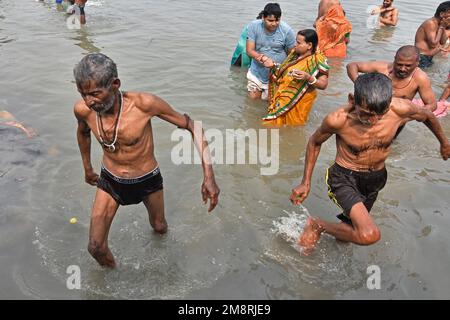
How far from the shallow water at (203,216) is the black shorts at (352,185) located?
57cm

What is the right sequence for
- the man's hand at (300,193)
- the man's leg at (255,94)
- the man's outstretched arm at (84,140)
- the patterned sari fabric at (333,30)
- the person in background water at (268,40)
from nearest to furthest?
the man's outstretched arm at (84,140), the man's hand at (300,193), the person in background water at (268,40), the man's leg at (255,94), the patterned sari fabric at (333,30)

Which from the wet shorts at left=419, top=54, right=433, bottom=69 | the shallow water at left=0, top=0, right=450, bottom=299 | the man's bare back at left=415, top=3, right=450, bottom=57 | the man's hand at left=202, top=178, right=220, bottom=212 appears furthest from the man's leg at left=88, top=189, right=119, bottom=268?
the wet shorts at left=419, top=54, right=433, bottom=69

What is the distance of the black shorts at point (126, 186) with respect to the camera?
294 centimetres

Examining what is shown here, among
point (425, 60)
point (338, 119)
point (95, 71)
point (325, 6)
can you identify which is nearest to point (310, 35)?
point (338, 119)

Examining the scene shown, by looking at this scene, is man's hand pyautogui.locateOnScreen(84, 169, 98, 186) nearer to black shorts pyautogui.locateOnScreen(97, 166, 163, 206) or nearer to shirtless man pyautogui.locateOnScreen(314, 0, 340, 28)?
black shorts pyautogui.locateOnScreen(97, 166, 163, 206)

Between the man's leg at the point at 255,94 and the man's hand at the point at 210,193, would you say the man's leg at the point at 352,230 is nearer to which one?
the man's hand at the point at 210,193

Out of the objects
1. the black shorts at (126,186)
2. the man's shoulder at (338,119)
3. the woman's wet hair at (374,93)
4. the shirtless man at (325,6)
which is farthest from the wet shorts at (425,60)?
the black shorts at (126,186)

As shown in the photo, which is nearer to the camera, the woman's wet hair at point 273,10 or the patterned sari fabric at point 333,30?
the woman's wet hair at point 273,10

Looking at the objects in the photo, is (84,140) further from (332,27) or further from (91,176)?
(332,27)

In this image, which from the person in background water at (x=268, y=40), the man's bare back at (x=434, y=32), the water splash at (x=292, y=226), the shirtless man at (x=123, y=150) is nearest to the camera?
the shirtless man at (x=123, y=150)

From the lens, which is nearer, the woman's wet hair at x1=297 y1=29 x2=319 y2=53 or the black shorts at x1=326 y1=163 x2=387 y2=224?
the black shorts at x1=326 y1=163 x2=387 y2=224

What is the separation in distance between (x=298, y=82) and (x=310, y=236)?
8.00ft

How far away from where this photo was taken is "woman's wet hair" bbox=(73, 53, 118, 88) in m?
2.45

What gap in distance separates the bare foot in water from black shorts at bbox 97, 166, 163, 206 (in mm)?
1336
